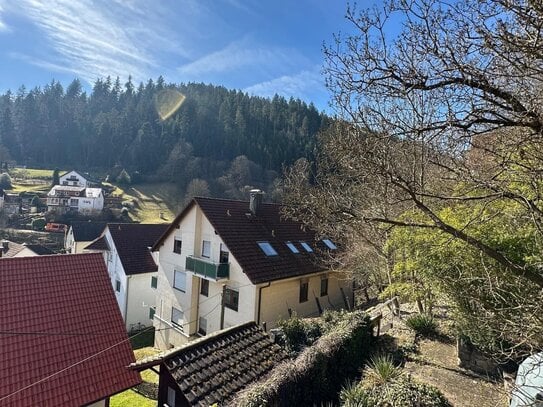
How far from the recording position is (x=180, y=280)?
20297mm

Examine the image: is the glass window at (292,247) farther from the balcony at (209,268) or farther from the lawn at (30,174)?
the lawn at (30,174)

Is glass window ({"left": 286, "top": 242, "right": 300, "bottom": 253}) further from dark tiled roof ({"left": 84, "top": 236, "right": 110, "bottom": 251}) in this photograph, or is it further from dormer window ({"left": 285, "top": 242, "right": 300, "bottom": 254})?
dark tiled roof ({"left": 84, "top": 236, "right": 110, "bottom": 251})

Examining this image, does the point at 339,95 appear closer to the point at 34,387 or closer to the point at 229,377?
the point at 229,377

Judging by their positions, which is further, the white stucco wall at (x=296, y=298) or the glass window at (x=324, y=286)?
the glass window at (x=324, y=286)

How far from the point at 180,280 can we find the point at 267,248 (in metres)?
5.90

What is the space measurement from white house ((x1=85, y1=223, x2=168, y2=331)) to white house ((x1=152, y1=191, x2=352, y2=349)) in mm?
6123

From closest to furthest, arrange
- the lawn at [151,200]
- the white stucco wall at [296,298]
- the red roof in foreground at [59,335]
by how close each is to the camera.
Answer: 1. the red roof in foreground at [59,335]
2. the white stucco wall at [296,298]
3. the lawn at [151,200]

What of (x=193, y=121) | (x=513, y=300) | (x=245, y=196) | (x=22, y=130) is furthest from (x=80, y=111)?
(x=513, y=300)

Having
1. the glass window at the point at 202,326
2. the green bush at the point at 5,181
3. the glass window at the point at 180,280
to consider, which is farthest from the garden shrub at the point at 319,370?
the green bush at the point at 5,181

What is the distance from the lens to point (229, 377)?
23.5 feet

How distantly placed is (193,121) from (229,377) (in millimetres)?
95590

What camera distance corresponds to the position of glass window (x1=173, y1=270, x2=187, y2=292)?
19.9 metres

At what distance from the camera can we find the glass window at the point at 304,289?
19078mm

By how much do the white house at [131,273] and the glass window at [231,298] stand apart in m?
10.5
